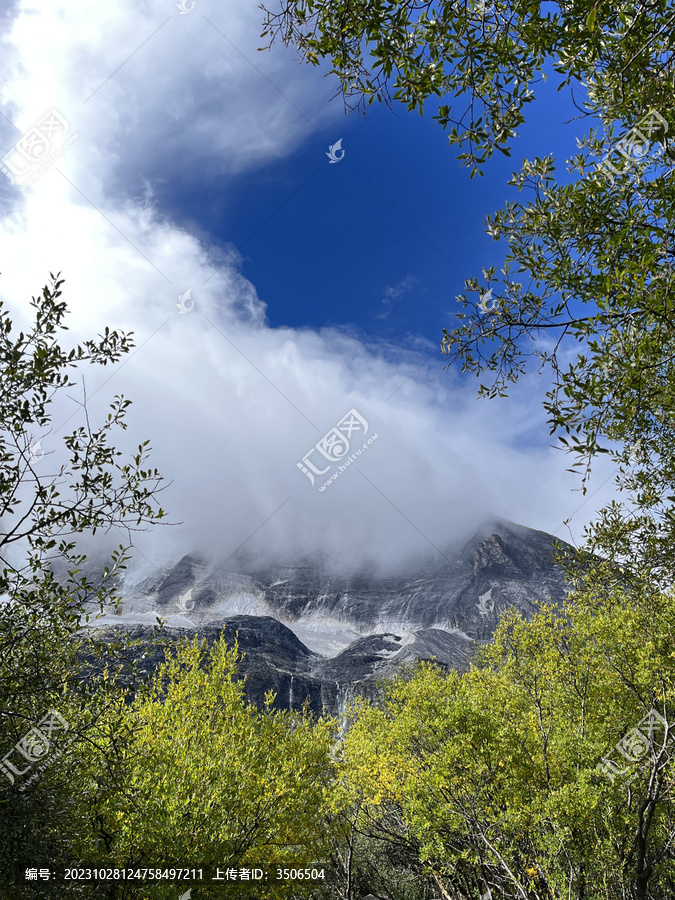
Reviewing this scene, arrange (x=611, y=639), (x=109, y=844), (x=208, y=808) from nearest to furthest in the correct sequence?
1. (x=109, y=844)
2. (x=208, y=808)
3. (x=611, y=639)

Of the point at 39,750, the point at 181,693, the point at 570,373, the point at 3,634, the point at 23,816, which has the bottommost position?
the point at 181,693

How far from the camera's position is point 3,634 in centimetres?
491

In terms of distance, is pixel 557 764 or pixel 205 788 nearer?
pixel 205 788

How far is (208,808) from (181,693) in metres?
5.17

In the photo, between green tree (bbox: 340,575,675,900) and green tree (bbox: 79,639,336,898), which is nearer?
green tree (bbox: 79,639,336,898)

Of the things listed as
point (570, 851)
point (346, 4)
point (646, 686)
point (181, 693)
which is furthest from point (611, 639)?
point (346, 4)

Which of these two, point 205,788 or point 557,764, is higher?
point 557,764

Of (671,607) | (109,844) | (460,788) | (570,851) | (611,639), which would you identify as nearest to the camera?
(109,844)

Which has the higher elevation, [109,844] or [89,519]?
[89,519]

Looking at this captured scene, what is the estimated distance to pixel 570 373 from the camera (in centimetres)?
441

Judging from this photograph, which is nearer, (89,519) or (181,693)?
(89,519)

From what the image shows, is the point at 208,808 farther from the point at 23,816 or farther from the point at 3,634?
the point at 3,634

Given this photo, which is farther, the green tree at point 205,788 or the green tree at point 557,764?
the green tree at point 557,764

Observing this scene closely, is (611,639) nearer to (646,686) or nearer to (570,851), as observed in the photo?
(646,686)
